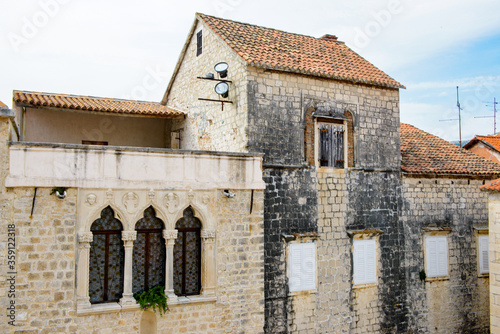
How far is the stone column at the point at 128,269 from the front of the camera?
9922 mm

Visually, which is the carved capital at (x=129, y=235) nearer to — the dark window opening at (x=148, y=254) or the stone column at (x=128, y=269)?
the stone column at (x=128, y=269)

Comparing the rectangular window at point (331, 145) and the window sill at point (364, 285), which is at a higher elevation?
the rectangular window at point (331, 145)

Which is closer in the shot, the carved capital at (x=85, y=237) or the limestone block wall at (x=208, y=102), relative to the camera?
the carved capital at (x=85, y=237)

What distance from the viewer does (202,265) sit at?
35.7 ft

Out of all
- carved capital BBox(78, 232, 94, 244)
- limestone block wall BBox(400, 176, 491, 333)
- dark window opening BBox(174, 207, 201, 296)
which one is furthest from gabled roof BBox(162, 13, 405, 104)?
carved capital BBox(78, 232, 94, 244)

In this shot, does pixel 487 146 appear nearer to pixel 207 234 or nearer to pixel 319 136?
pixel 319 136

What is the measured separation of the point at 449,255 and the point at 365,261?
11.8 feet

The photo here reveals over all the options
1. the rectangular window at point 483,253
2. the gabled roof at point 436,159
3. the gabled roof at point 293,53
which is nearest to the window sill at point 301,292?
the gabled roof at point 436,159

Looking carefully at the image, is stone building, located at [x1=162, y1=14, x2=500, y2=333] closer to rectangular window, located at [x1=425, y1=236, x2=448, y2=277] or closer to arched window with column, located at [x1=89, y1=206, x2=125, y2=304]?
rectangular window, located at [x1=425, y1=236, x2=448, y2=277]

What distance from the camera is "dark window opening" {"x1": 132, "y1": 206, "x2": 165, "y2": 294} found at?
10.3 meters

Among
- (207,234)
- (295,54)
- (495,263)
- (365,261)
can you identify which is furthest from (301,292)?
(295,54)

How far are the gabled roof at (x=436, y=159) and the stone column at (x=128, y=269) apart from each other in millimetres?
9134

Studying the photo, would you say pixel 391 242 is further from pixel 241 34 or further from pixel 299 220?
pixel 241 34

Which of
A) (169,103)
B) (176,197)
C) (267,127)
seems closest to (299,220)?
(267,127)
